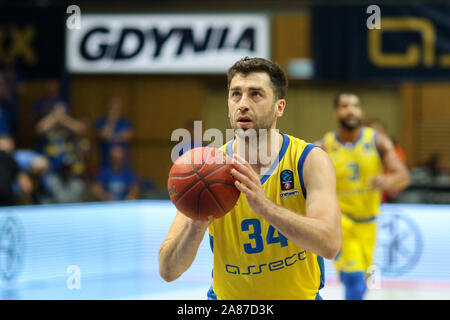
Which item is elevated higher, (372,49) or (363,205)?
(372,49)

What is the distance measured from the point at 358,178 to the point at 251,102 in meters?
3.71

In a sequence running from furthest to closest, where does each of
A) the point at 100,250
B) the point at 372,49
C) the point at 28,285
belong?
the point at 372,49
the point at 100,250
the point at 28,285

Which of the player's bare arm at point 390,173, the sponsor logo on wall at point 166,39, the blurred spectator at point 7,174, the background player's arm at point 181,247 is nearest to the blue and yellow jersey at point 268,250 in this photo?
the background player's arm at point 181,247

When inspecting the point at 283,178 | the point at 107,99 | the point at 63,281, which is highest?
the point at 107,99

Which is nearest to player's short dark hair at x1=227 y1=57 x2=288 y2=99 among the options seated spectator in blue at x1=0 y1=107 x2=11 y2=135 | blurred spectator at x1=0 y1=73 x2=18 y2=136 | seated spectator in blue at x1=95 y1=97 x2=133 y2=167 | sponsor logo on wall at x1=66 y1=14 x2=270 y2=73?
seated spectator in blue at x1=0 y1=107 x2=11 y2=135

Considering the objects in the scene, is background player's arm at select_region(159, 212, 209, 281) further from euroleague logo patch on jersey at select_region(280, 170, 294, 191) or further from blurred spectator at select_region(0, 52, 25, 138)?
blurred spectator at select_region(0, 52, 25, 138)

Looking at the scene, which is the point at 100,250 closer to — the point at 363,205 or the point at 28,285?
the point at 28,285

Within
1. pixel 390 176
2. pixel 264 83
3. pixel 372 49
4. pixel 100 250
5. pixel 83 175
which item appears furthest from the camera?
pixel 372 49

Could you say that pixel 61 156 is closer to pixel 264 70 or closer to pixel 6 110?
pixel 6 110

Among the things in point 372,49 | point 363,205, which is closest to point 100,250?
point 363,205

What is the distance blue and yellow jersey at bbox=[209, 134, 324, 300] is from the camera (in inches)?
125

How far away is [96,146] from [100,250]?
559 centimetres

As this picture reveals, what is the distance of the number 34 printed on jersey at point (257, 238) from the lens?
3184 mm

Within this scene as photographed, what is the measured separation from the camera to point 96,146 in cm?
1359
